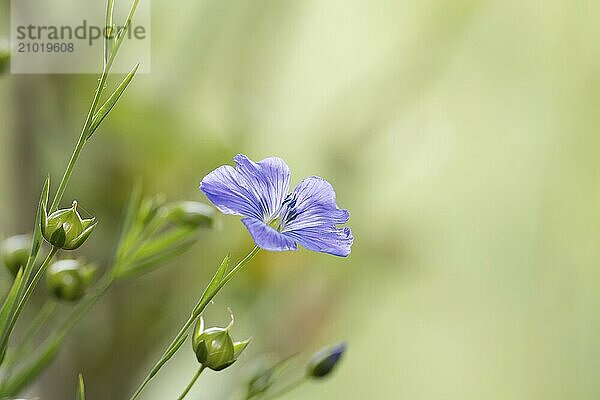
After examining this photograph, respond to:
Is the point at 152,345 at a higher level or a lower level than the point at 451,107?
lower

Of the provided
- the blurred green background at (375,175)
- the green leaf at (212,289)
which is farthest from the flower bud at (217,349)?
the blurred green background at (375,175)

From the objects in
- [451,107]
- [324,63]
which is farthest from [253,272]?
[451,107]

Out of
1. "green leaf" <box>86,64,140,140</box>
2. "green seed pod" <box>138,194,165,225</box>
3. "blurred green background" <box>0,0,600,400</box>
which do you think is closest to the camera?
"green leaf" <box>86,64,140,140</box>

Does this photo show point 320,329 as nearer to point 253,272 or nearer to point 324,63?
point 253,272

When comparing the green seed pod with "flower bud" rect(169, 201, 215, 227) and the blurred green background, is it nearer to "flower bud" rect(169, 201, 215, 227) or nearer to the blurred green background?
"flower bud" rect(169, 201, 215, 227)

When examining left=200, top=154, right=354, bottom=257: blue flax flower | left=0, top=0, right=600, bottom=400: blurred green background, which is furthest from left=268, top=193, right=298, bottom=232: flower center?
left=0, top=0, right=600, bottom=400: blurred green background

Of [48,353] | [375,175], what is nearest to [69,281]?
[48,353]
